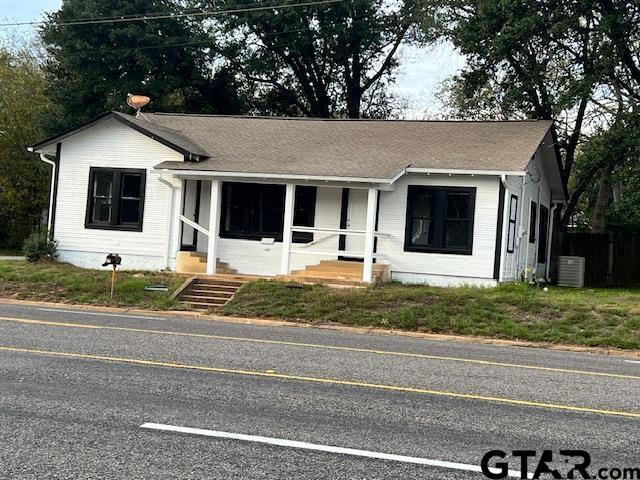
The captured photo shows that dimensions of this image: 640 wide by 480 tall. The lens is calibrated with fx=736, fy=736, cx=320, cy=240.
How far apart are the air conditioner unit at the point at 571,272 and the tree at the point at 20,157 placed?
23.8m

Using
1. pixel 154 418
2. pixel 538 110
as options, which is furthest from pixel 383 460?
pixel 538 110

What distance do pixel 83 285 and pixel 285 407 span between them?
12654 mm

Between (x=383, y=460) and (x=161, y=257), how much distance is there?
1594 cm

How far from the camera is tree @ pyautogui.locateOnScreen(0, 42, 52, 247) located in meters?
35.1

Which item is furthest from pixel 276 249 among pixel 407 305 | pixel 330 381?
pixel 330 381

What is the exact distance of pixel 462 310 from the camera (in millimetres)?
15531

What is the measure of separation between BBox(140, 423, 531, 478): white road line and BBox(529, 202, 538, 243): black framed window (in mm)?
17987

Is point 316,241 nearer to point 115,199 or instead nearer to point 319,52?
point 115,199

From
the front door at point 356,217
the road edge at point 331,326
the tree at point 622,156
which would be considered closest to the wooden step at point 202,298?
the road edge at point 331,326

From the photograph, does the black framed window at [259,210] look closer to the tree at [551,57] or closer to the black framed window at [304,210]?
the black framed window at [304,210]

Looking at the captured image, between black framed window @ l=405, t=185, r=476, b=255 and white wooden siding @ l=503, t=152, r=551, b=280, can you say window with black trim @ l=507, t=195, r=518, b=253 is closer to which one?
white wooden siding @ l=503, t=152, r=551, b=280

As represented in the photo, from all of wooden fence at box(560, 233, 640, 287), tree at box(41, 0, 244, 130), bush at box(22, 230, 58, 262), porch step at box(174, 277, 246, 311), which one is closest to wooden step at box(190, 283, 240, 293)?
porch step at box(174, 277, 246, 311)

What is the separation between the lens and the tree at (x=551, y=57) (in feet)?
78.9

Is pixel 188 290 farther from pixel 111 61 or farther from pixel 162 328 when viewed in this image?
pixel 111 61
